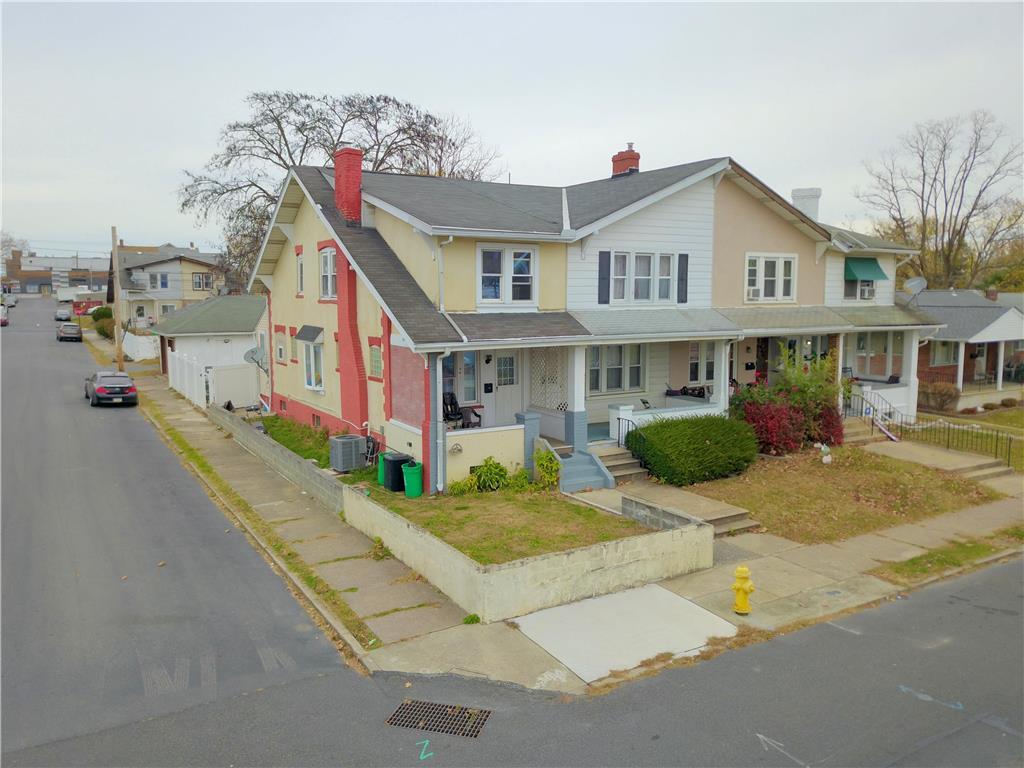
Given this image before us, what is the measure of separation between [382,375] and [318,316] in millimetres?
4897

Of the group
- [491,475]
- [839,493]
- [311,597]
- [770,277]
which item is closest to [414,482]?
[491,475]

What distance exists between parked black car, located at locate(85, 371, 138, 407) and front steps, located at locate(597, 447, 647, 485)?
21724mm

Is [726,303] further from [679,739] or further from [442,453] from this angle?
[679,739]

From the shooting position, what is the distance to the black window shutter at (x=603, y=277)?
1866 cm

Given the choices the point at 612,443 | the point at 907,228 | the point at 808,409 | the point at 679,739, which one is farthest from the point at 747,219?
the point at 907,228

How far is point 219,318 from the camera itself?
1400 inches

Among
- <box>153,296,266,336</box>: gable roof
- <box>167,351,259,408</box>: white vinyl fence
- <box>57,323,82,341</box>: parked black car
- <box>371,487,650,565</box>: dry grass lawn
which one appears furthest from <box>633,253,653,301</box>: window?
<box>57,323,82,341</box>: parked black car

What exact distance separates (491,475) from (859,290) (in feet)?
51.4

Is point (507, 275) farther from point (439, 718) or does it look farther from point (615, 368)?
point (439, 718)

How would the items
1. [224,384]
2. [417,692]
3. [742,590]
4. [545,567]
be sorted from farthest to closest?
[224,384], [545,567], [742,590], [417,692]

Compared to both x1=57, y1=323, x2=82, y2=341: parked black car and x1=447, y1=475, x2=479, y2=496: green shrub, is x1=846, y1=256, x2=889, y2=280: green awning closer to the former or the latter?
x1=447, y1=475, x2=479, y2=496: green shrub

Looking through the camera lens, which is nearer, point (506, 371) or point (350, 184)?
point (350, 184)

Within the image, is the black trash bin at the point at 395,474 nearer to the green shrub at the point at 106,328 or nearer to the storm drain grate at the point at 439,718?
the storm drain grate at the point at 439,718

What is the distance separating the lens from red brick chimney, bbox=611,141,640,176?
23.4 metres
